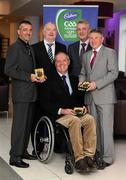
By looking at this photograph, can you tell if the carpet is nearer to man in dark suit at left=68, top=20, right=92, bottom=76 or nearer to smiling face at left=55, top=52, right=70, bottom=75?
smiling face at left=55, top=52, right=70, bottom=75

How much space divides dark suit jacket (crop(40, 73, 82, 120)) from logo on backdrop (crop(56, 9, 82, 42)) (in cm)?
115

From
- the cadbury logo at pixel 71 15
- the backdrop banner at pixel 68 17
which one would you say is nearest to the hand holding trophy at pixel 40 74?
the backdrop banner at pixel 68 17

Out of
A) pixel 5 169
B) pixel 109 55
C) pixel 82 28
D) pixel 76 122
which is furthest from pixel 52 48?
pixel 5 169

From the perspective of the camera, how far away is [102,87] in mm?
4406

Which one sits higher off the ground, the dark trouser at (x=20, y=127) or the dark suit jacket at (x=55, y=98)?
the dark suit jacket at (x=55, y=98)

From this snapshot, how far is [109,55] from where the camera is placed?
14.6 ft

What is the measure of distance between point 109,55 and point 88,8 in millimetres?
1375

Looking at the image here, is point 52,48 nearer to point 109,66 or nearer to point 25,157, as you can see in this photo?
point 109,66

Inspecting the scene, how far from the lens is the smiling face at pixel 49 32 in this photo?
472 cm

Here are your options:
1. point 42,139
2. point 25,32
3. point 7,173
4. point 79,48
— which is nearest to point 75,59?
point 79,48

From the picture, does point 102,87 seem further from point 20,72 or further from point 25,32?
point 25,32

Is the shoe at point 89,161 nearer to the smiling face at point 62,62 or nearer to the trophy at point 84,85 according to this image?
the trophy at point 84,85

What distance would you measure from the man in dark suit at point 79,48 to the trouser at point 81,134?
841mm

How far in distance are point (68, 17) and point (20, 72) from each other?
65.4 inches
